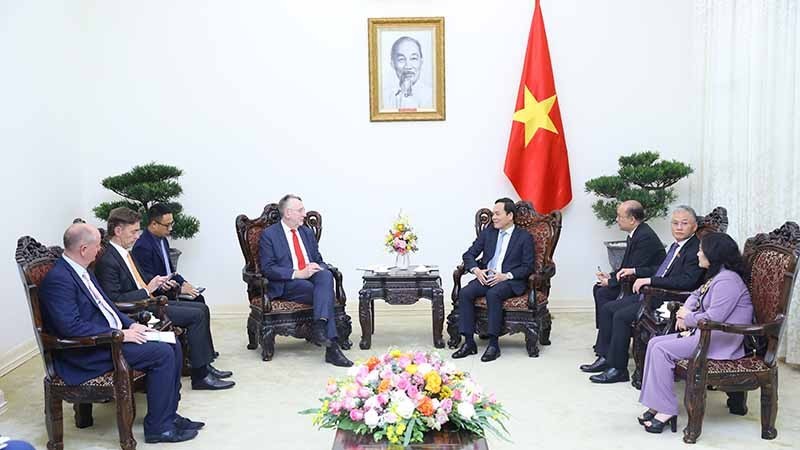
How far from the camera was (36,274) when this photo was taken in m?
4.27

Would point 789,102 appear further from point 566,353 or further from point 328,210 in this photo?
point 328,210

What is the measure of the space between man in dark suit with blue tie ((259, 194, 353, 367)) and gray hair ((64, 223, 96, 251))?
200 cm

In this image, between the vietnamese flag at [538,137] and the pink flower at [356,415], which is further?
the vietnamese flag at [538,137]

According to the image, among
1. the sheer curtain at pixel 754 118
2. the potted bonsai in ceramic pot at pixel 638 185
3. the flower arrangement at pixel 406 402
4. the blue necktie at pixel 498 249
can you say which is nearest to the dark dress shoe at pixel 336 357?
the blue necktie at pixel 498 249

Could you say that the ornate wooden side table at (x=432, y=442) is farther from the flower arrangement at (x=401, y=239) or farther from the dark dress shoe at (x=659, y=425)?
the flower arrangement at (x=401, y=239)

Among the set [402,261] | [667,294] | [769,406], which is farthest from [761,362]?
[402,261]

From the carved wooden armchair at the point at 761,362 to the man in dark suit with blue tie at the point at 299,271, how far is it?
2513 millimetres

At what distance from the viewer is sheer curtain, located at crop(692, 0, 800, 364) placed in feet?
17.9

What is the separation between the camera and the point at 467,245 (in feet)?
24.8

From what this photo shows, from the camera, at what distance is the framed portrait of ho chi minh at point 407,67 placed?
7.36 m

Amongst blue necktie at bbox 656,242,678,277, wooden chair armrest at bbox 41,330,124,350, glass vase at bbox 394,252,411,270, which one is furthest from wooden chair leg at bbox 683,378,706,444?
wooden chair armrest at bbox 41,330,124,350

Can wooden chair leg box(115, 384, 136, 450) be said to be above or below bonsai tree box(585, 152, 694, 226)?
below

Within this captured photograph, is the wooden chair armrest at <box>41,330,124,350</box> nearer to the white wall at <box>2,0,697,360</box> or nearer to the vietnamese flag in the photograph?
the white wall at <box>2,0,697,360</box>

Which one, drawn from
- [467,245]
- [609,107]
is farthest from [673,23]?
[467,245]
